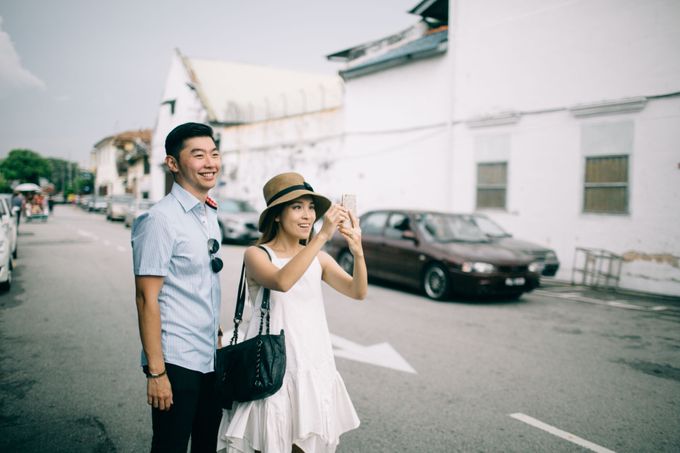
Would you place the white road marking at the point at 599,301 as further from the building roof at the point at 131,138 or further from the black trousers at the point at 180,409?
the building roof at the point at 131,138

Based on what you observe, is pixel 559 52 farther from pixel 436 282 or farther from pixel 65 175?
pixel 65 175

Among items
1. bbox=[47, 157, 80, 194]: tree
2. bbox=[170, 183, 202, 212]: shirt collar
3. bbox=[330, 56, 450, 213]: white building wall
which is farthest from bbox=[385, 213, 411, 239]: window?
bbox=[47, 157, 80, 194]: tree

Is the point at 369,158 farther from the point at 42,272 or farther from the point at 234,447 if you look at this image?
the point at 234,447

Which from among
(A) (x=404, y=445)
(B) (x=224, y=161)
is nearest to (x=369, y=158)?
(B) (x=224, y=161)

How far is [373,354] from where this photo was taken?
215 inches

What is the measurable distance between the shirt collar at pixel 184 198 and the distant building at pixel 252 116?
1681 cm

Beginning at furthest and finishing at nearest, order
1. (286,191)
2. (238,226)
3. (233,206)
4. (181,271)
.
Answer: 1. (233,206)
2. (238,226)
3. (286,191)
4. (181,271)

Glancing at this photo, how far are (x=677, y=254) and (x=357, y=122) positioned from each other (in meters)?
10.8

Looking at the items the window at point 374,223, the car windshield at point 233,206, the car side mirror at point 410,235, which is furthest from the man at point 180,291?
the car windshield at point 233,206

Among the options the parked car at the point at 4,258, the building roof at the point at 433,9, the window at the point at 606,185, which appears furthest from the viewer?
the building roof at the point at 433,9

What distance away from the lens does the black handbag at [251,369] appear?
211cm

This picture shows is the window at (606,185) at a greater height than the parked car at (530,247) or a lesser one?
greater

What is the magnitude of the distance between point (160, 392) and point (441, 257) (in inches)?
279

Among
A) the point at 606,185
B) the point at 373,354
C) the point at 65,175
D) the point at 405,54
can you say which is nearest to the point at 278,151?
the point at 405,54
